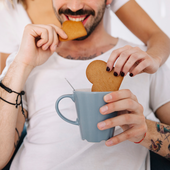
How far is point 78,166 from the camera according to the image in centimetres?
45

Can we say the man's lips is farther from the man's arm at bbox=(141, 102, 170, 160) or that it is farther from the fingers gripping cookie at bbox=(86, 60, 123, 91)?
the man's arm at bbox=(141, 102, 170, 160)

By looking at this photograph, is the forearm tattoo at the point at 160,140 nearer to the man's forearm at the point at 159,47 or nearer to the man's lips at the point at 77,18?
the man's forearm at the point at 159,47

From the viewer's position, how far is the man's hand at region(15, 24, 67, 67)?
1.44 feet

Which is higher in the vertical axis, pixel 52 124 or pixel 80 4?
pixel 80 4

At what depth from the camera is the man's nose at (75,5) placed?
486 millimetres

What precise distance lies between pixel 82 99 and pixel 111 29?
47 cm

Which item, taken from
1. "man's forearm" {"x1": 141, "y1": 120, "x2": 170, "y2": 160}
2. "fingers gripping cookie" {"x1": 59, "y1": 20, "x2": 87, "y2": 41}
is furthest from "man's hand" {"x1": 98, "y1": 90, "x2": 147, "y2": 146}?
"fingers gripping cookie" {"x1": 59, "y1": 20, "x2": 87, "y2": 41}

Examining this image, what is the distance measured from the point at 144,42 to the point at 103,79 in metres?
0.41

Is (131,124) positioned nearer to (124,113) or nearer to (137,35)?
(124,113)

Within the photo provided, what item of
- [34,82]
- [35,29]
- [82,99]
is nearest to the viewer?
[82,99]

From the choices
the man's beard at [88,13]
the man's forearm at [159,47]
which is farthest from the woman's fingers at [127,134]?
the man's beard at [88,13]

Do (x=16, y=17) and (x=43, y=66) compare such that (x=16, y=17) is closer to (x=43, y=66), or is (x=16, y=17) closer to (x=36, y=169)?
(x=43, y=66)

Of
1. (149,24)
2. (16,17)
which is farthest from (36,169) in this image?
(149,24)

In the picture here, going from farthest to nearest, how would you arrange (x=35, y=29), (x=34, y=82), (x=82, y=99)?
(x=34, y=82) → (x=35, y=29) → (x=82, y=99)
